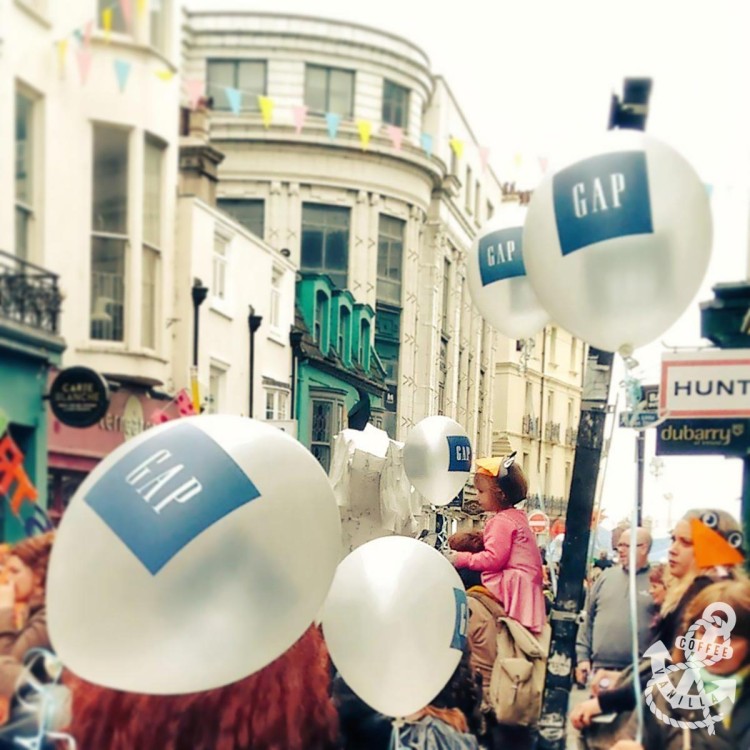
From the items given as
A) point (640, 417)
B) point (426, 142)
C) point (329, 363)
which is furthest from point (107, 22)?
point (640, 417)

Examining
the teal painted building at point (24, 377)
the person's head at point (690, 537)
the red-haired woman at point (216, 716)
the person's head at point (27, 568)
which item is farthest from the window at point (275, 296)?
the person's head at point (690, 537)

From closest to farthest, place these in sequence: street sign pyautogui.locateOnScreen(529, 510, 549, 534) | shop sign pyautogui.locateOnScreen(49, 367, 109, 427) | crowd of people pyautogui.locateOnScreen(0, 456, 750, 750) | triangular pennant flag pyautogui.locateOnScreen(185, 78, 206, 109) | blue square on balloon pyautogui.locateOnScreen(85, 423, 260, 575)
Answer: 1. blue square on balloon pyautogui.locateOnScreen(85, 423, 260, 575)
2. crowd of people pyautogui.locateOnScreen(0, 456, 750, 750)
3. shop sign pyautogui.locateOnScreen(49, 367, 109, 427)
4. triangular pennant flag pyautogui.locateOnScreen(185, 78, 206, 109)
5. street sign pyautogui.locateOnScreen(529, 510, 549, 534)

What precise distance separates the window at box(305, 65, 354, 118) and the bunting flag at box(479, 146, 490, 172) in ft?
1.71

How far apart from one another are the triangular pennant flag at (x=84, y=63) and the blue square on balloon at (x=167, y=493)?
3.20ft

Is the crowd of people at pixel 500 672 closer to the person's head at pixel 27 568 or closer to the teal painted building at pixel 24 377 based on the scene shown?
the person's head at pixel 27 568

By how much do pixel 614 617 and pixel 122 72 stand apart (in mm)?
2121

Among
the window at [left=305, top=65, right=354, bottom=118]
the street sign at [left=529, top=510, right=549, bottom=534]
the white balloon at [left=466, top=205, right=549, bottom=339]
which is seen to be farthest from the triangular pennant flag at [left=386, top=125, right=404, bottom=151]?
the street sign at [left=529, top=510, right=549, bottom=534]

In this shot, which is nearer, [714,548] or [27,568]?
[27,568]

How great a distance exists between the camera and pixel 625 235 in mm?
2588

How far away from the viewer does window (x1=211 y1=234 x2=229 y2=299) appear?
303 cm

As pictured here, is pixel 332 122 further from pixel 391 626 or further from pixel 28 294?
pixel 391 626

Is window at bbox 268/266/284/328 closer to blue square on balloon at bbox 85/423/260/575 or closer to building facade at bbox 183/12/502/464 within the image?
building facade at bbox 183/12/502/464

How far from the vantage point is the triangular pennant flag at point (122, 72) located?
266 centimetres

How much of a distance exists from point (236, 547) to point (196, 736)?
44cm
